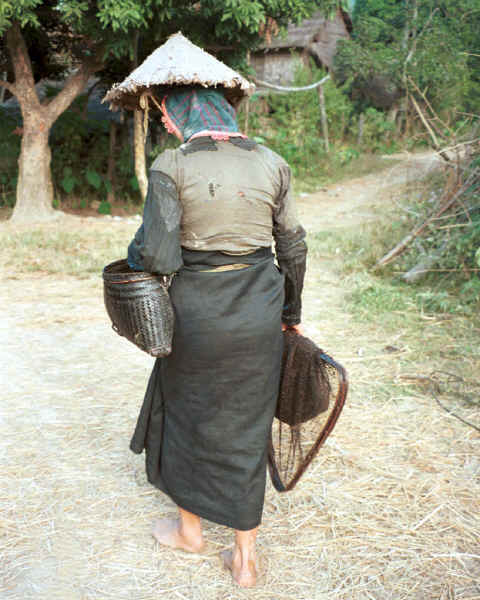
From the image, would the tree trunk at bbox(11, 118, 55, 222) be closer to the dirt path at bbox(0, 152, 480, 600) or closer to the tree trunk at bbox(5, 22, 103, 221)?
the tree trunk at bbox(5, 22, 103, 221)

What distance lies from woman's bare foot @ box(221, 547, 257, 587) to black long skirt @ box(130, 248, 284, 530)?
0.18 meters

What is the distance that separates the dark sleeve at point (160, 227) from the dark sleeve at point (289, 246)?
1.33 feet

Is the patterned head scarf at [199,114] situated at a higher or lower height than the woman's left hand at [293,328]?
higher

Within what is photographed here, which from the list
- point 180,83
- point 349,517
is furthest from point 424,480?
point 180,83

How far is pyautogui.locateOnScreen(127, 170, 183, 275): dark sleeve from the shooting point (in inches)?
65.4

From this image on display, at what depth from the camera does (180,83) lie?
1772 mm

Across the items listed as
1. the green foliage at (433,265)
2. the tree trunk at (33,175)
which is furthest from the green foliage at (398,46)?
the tree trunk at (33,175)

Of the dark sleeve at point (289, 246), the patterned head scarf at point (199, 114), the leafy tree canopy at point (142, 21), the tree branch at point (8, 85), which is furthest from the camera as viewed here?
the tree branch at point (8, 85)

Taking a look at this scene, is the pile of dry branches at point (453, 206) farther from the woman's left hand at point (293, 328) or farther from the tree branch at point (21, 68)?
the tree branch at point (21, 68)

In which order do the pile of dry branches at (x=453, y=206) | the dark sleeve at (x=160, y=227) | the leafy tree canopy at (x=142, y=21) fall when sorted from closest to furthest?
the dark sleeve at (x=160, y=227) < the pile of dry branches at (x=453, y=206) < the leafy tree canopy at (x=142, y=21)

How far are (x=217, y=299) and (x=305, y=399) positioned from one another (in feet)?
1.90

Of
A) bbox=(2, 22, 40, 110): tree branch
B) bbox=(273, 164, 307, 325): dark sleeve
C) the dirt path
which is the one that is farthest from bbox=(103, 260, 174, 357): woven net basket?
bbox=(2, 22, 40, 110): tree branch

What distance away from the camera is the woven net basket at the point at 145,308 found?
171cm

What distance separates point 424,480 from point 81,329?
3.04 meters
